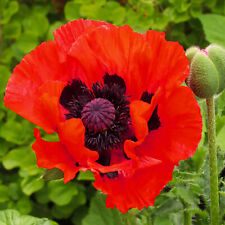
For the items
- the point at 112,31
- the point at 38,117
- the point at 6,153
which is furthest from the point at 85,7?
the point at 38,117

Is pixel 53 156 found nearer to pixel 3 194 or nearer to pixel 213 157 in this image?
pixel 213 157

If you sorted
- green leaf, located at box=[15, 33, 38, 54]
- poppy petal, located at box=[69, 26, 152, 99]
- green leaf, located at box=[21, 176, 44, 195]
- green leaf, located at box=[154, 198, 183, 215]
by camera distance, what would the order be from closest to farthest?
poppy petal, located at box=[69, 26, 152, 99]
green leaf, located at box=[154, 198, 183, 215]
green leaf, located at box=[21, 176, 44, 195]
green leaf, located at box=[15, 33, 38, 54]

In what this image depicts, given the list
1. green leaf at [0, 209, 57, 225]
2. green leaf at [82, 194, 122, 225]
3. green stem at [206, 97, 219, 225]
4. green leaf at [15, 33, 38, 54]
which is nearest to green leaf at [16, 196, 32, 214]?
green leaf at [82, 194, 122, 225]

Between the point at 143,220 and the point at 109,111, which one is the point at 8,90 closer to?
the point at 109,111

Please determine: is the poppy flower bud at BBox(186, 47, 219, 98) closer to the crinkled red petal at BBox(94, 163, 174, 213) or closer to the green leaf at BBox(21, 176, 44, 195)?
the crinkled red petal at BBox(94, 163, 174, 213)

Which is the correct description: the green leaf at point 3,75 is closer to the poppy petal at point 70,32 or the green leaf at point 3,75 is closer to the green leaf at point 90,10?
the green leaf at point 90,10

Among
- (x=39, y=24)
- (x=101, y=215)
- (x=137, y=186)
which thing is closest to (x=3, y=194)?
(x=101, y=215)

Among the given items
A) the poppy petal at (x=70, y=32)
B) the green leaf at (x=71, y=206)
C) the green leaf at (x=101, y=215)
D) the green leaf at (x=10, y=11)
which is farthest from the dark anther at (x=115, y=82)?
the green leaf at (x=10, y=11)
